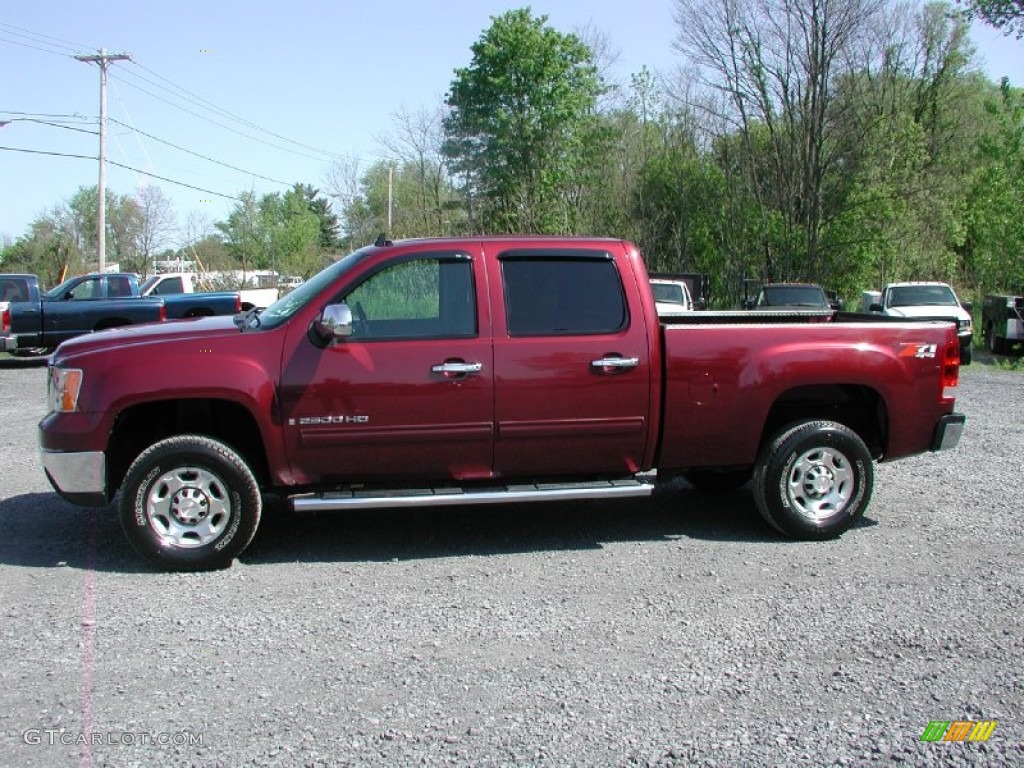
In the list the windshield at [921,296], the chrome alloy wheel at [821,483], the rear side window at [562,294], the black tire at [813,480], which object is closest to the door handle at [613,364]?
the rear side window at [562,294]

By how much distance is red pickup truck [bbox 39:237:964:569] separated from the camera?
17.5ft

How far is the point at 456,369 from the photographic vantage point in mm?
5484

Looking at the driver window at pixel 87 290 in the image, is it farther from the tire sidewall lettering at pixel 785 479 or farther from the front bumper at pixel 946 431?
the front bumper at pixel 946 431

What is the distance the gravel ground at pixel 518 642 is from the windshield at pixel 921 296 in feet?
51.6

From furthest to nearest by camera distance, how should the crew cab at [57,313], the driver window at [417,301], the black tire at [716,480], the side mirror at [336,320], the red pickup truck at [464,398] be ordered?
the crew cab at [57,313] < the black tire at [716,480] < the driver window at [417,301] < the red pickup truck at [464,398] < the side mirror at [336,320]

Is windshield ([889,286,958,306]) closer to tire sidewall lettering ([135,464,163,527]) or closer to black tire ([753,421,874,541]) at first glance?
black tire ([753,421,874,541])

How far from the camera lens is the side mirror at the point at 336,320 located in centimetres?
520

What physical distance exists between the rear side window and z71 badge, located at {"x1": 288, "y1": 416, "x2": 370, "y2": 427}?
1.06 metres

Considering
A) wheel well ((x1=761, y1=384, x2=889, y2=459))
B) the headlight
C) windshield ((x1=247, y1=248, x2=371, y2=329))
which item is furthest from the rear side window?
the headlight

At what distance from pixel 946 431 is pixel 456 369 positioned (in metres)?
3.30

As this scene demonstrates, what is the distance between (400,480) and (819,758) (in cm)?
296

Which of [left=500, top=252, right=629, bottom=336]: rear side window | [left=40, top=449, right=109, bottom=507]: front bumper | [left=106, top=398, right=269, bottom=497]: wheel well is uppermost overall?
[left=500, top=252, right=629, bottom=336]: rear side window

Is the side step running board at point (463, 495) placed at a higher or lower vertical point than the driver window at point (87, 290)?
lower

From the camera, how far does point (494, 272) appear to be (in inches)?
226
